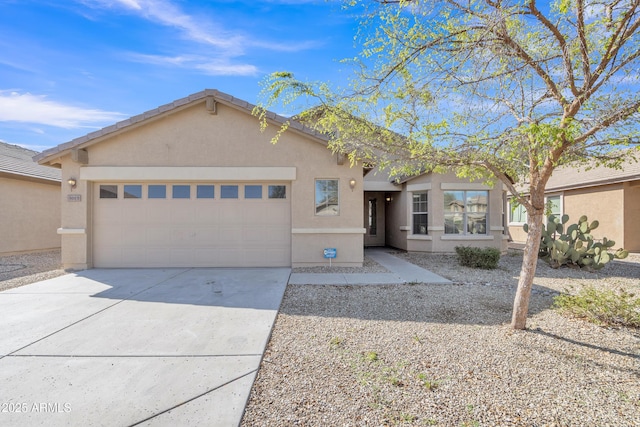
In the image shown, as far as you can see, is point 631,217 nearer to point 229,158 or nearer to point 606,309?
point 606,309

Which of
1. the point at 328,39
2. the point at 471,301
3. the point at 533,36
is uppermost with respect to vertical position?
the point at 328,39

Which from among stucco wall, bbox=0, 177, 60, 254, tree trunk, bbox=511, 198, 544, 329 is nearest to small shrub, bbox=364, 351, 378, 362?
tree trunk, bbox=511, 198, 544, 329

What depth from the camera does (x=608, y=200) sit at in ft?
44.7

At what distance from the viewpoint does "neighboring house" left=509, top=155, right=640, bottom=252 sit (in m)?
13.0

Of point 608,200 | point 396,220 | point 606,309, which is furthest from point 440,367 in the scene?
point 608,200

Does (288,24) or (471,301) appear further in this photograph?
(288,24)

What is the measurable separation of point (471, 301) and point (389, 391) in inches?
152

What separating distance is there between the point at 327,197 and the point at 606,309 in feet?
21.2

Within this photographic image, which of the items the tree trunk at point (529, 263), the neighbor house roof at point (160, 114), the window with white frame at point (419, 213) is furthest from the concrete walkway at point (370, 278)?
the window with white frame at point (419, 213)

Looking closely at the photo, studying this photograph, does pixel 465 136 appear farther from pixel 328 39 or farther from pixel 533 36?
pixel 328 39

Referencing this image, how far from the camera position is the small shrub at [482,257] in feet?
30.2

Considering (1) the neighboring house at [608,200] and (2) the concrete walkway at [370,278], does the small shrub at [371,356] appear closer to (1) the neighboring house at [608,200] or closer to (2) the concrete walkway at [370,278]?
(2) the concrete walkway at [370,278]

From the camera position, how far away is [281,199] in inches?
369

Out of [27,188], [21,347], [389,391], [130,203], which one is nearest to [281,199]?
[130,203]
